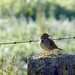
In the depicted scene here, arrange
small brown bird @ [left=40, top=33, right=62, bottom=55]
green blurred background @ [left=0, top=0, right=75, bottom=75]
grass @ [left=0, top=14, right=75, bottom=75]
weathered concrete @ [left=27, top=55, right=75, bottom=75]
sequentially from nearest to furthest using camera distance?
weathered concrete @ [left=27, top=55, right=75, bottom=75] → small brown bird @ [left=40, top=33, right=62, bottom=55] → green blurred background @ [left=0, top=0, right=75, bottom=75] → grass @ [left=0, top=14, right=75, bottom=75]

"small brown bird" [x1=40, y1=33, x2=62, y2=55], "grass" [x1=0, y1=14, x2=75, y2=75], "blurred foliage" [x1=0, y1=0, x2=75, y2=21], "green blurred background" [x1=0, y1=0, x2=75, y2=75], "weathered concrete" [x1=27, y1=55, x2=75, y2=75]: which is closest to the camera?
"weathered concrete" [x1=27, y1=55, x2=75, y2=75]

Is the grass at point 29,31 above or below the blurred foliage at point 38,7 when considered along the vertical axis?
below

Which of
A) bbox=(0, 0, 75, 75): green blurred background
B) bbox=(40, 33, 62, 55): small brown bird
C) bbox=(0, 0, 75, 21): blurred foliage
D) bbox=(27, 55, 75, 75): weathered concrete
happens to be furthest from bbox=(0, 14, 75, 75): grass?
bbox=(27, 55, 75, 75): weathered concrete

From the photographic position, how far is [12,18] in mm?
13383

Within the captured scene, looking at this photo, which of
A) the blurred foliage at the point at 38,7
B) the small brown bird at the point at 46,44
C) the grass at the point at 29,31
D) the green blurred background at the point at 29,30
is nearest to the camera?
the small brown bird at the point at 46,44

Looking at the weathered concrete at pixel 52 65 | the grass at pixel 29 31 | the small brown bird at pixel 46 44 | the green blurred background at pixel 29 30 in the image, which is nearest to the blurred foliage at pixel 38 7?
the green blurred background at pixel 29 30

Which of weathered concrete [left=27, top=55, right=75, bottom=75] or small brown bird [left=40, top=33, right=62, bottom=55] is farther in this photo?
small brown bird [left=40, top=33, right=62, bottom=55]

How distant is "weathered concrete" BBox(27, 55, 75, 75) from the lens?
2789 mm

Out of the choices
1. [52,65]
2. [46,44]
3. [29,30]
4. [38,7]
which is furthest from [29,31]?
[52,65]

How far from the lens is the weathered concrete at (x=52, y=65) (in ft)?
9.15

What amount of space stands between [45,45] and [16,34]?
736 centimetres

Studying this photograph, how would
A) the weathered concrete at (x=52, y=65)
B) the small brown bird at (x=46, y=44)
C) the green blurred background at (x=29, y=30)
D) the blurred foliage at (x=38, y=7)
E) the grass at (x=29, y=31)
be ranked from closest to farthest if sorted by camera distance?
the weathered concrete at (x=52, y=65), the small brown bird at (x=46, y=44), the green blurred background at (x=29, y=30), the grass at (x=29, y=31), the blurred foliage at (x=38, y=7)

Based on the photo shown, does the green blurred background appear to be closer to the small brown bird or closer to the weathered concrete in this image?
the small brown bird

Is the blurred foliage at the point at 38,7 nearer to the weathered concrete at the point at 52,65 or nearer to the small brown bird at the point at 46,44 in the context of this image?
the small brown bird at the point at 46,44
